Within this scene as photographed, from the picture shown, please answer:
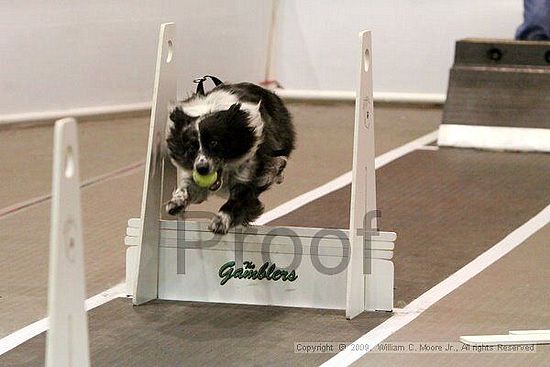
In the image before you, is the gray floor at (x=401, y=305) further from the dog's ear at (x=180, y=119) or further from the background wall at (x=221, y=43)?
the background wall at (x=221, y=43)

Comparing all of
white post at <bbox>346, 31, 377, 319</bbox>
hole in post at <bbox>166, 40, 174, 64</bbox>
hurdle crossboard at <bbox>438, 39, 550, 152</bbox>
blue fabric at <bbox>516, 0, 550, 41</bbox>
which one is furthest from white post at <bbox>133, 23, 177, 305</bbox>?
blue fabric at <bbox>516, 0, 550, 41</bbox>

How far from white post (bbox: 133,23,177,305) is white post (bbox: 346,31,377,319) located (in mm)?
534

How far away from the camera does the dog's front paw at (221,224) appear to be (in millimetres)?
3055

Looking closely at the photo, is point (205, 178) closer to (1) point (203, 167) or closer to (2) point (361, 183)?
(1) point (203, 167)

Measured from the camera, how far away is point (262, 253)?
10.4 feet

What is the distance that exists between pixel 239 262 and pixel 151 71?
3492 millimetres

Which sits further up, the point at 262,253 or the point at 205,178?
the point at 205,178

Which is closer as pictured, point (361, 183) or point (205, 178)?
point (205, 178)

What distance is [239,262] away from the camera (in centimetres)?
319

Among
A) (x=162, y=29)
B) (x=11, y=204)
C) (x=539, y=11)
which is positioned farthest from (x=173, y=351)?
(x=539, y=11)

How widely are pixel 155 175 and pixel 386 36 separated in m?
4.15

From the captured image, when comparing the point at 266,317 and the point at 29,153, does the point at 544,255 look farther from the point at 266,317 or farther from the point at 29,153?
the point at 29,153

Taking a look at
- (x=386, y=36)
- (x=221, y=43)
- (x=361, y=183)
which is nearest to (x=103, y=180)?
(x=361, y=183)

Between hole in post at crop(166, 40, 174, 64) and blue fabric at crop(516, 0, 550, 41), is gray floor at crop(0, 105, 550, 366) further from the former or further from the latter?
blue fabric at crop(516, 0, 550, 41)
